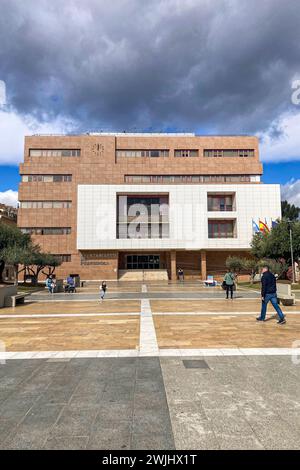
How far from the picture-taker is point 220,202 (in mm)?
53875

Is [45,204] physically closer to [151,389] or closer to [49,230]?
[49,230]

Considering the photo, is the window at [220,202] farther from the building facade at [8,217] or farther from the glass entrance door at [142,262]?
the building facade at [8,217]

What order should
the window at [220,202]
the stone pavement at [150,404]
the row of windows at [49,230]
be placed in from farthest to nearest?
the window at [220,202] → the row of windows at [49,230] → the stone pavement at [150,404]

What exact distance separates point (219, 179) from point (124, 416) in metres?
54.9

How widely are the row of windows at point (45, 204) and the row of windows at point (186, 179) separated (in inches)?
462

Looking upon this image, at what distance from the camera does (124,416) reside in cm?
346

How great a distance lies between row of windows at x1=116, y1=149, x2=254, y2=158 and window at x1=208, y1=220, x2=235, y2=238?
42.9 ft

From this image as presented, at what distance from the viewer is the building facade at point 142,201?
50312mm

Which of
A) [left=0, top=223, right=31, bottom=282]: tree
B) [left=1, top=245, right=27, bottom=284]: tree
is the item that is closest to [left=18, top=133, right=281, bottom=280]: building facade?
[left=0, top=223, right=31, bottom=282]: tree

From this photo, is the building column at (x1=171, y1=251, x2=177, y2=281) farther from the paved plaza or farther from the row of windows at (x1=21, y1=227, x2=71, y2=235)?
the paved plaza

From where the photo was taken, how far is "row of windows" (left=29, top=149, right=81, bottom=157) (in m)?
54.8

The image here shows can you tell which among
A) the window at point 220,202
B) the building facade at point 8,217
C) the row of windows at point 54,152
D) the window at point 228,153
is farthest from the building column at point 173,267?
the building facade at point 8,217
